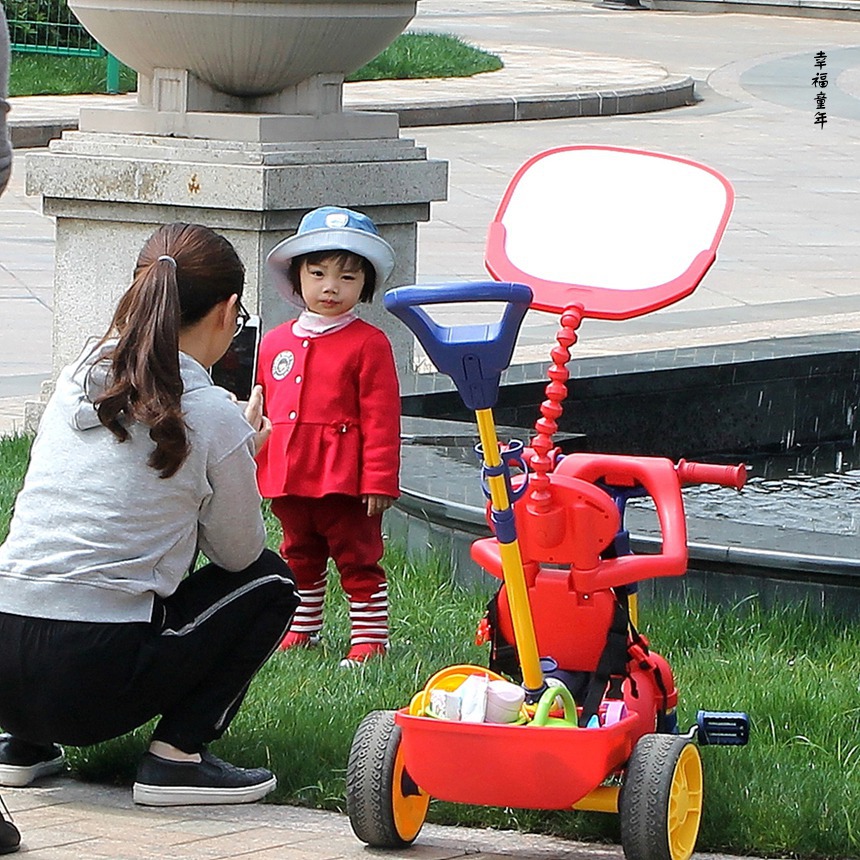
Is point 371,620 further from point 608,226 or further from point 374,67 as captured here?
point 374,67

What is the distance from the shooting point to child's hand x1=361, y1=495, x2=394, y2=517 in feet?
15.3

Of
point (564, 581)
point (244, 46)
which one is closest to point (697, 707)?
point (564, 581)

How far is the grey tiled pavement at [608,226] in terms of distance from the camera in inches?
144

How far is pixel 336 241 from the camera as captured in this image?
4605 mm

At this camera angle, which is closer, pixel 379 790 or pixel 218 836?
pixel 379 790

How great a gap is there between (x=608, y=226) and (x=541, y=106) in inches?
703

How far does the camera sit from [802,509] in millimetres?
6672

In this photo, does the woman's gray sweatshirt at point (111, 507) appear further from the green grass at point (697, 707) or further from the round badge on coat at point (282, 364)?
the round badge on coat at point (282, 364)

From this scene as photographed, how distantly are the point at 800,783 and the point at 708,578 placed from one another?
1.24m

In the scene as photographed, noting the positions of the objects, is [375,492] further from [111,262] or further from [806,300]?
[806,300]

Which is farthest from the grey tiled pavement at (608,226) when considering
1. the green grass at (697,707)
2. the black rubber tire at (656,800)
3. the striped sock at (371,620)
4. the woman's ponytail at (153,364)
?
the striped sock at (371,620)

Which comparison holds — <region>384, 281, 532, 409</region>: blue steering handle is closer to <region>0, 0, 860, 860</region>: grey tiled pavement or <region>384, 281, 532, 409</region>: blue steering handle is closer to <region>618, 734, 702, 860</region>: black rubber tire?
<region>0, 0, 860, 860</region>: grey tiled pavement

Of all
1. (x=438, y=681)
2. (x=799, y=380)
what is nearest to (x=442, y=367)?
(x=438, y=681)

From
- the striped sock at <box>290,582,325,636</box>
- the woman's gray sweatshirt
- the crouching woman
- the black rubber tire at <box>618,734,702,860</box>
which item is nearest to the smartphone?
the striped sock at <box>290,582,325,636</box>
